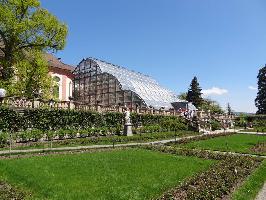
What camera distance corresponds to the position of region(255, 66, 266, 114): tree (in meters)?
70.4

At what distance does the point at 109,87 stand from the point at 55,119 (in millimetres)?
22641

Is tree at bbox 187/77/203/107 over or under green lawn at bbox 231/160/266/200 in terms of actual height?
over

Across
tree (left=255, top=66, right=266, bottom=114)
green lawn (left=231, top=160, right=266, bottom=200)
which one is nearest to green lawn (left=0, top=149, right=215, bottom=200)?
green lawn (left=231, top=160, right=266, bottom=200)

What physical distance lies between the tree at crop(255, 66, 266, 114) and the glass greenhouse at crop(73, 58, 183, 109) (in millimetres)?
26568

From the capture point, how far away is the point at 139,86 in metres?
50.9

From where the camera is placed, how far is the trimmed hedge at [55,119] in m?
22.4

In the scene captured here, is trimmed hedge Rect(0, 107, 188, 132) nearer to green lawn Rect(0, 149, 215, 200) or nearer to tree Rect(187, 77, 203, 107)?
green lawn Rect(0, 149, 215, 200)

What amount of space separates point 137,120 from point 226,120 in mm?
19414

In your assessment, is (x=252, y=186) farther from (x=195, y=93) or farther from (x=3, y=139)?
(x=195, y=93)

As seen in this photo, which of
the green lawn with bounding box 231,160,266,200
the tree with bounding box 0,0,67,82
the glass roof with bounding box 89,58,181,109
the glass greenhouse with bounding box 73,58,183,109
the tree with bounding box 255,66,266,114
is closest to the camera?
the green lawn with bounding box 231,160,266,200

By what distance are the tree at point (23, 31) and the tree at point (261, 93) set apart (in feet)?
174

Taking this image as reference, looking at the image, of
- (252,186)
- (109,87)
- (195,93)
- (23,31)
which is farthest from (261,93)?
(252,186)

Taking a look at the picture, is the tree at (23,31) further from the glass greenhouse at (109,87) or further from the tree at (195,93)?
the tree at (195,93)

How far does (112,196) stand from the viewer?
8.23 metres
